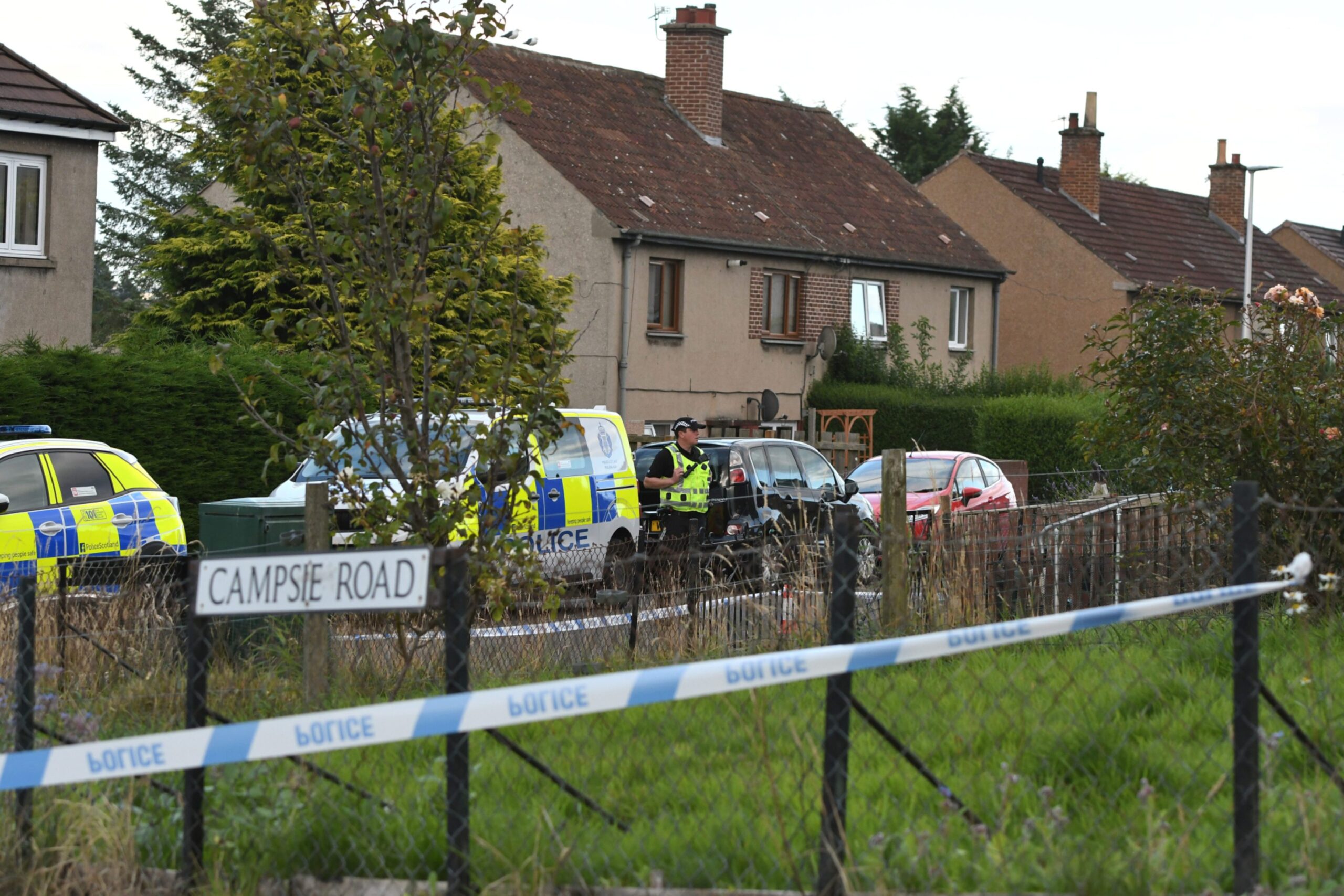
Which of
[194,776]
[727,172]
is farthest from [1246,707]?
[727,172]

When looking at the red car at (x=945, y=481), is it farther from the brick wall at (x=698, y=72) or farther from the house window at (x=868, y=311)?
the brick wall at (x=698, y=72)

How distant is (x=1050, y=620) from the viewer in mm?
4199

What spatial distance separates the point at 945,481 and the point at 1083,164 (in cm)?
2415

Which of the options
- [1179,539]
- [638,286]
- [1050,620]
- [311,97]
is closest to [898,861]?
[1050,620]

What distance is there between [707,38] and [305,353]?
17032mm

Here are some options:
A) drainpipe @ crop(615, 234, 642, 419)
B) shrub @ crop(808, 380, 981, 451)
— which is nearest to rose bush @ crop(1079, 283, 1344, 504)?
drainpipe @ crop(615, 234, 642, 419)

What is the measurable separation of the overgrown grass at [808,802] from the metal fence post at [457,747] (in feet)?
0.56

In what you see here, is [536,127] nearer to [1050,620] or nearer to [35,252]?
[35,252]

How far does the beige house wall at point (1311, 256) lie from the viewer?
4912 centimetres

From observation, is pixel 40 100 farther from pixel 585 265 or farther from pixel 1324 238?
pixel 1324 238

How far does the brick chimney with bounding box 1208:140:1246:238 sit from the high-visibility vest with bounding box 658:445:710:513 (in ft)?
114

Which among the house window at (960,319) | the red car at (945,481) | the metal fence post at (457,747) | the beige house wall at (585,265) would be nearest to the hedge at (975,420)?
the house window at (960,319)

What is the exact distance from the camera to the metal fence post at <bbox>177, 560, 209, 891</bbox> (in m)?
5.01

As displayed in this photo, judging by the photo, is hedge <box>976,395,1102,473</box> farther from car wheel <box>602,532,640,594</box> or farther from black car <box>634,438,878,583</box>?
car wheel <box>602,532,640,594</box>
